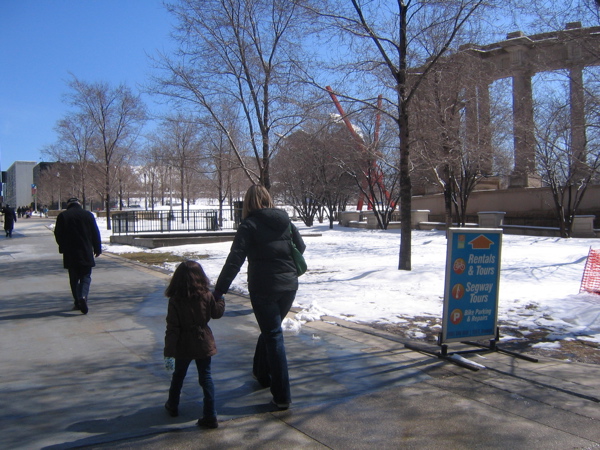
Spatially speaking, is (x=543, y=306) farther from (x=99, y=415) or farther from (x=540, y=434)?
(x=99, y=415)

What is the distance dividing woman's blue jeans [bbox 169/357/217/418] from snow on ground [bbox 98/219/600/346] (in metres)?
3.17

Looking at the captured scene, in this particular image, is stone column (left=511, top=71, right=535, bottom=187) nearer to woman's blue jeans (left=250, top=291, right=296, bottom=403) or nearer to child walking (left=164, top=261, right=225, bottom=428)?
woman's blue jeans (left=250, top=291, right=296, bottom=403)

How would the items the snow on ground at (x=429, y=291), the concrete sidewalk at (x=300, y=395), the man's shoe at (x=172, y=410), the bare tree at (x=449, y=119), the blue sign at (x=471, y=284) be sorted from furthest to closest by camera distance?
the bare tree at (x=449, y=119)
the snow on ground at (x=429, y=291)
the blue sign at (x=471, y=284)
the man's shoe at (x=172, y=410)
the concrete sidewalk at (x=300, y=395)

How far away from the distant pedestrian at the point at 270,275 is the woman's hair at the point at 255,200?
0.03m

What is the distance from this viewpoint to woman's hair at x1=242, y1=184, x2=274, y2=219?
445 centimetres

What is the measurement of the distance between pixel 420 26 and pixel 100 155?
26737 mm

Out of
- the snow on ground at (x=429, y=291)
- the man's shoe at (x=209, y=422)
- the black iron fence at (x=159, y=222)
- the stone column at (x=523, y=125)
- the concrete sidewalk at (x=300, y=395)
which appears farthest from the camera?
the black iron fence at (x=159, y=222)

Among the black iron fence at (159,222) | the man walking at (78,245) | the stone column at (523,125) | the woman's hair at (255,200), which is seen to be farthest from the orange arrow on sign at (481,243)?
the black iron fence at (159,222)

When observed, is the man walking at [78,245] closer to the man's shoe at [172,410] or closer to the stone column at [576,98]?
the man's shoe at [172,410]

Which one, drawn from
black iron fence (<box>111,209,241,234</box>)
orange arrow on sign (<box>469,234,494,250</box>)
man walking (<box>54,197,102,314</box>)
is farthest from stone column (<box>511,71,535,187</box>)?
man walking (<box>54,197,102,314</box>)

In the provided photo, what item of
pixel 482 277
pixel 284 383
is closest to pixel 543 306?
pixel 482 277

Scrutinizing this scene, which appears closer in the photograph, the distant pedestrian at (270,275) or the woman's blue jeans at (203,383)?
the woman's blue jeans at (203,383)

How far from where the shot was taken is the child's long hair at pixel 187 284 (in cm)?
400

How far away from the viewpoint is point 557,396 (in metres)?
4.66
